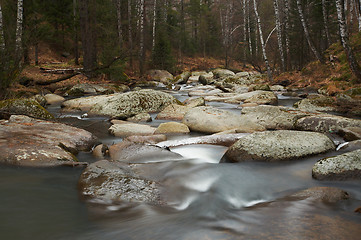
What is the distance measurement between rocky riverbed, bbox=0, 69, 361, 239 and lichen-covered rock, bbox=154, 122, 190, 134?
22 millimetres

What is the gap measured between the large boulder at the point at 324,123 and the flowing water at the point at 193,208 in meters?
1.84

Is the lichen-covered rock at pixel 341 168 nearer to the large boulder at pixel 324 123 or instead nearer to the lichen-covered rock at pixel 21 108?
the large boulder at pixel 324 123

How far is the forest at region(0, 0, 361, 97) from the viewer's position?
432 inches

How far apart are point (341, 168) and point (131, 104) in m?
5.96

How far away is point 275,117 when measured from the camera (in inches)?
238

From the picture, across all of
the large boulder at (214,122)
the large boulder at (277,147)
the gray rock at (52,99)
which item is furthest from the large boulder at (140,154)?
the gray rock at (52,99)

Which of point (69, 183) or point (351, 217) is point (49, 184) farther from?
point (351, 217)

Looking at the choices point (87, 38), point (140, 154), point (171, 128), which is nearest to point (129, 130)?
point (171, 128)

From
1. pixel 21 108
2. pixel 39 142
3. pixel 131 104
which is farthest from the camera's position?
pixel 131 104

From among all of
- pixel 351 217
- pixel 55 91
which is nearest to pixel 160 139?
pixel 351 217

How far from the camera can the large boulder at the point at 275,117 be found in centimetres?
582

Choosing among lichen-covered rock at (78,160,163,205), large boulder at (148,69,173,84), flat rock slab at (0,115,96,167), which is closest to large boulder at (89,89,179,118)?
flat rock slab at (0,115,96,167)

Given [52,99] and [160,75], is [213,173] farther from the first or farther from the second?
[160,75]

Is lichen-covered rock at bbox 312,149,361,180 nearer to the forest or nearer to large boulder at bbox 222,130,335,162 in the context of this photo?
large boulder at bbox 222,130,335,162
